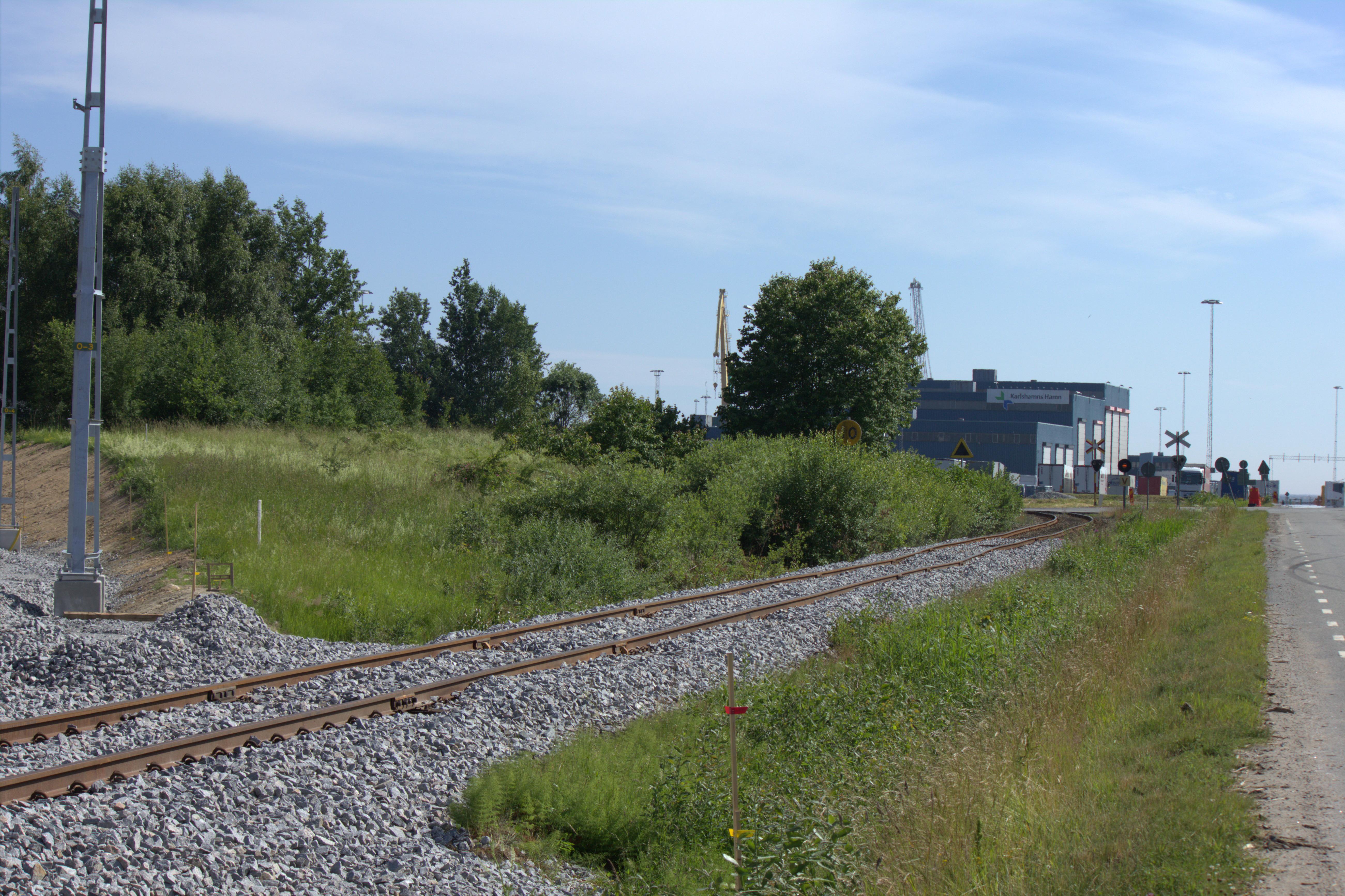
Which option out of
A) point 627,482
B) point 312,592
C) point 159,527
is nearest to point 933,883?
point 312,592

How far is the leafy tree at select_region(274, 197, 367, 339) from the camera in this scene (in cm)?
6581

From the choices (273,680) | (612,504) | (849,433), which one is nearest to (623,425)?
(849,433)

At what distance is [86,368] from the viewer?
13844 mm

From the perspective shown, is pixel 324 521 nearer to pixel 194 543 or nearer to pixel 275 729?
pixel 194 543

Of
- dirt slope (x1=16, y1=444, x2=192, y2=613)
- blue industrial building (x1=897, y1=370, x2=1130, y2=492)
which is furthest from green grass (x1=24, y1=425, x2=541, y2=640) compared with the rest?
blue industrial building (x1=897, y1=370, x2=1130, y2=492)

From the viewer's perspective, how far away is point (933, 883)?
513cm

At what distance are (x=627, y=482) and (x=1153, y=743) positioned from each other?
1381 cm

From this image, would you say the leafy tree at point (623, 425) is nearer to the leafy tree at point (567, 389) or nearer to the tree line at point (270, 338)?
the tree line at point (270, 338)

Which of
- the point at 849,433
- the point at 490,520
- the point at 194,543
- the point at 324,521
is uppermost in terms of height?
the point at 849,433

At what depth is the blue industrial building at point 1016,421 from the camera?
384ft

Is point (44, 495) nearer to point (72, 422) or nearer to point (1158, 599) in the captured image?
point (72, 422)

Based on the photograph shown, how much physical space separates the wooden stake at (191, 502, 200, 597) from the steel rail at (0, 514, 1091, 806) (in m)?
7.55

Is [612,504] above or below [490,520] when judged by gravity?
above

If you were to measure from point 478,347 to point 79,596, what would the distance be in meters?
77.4
